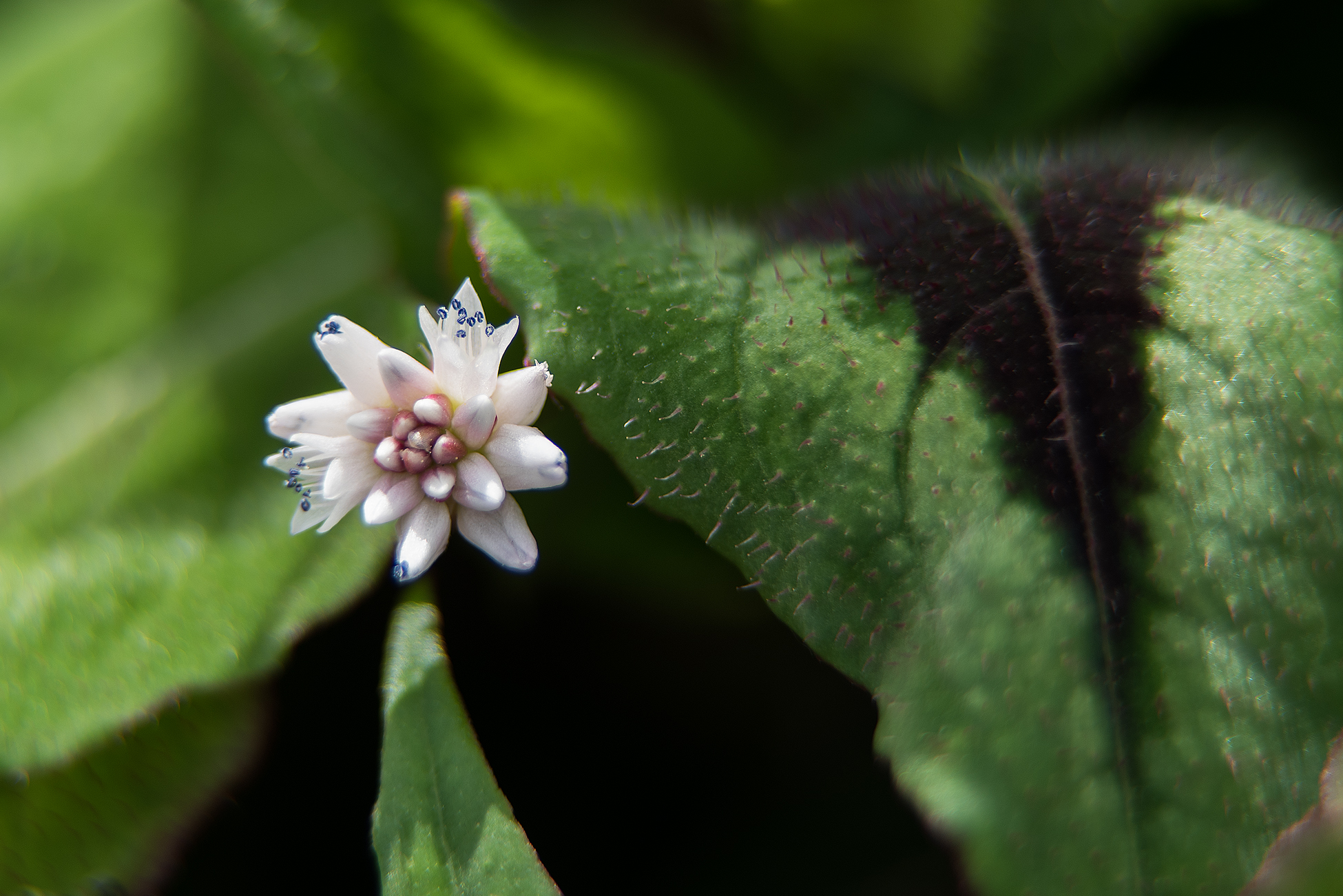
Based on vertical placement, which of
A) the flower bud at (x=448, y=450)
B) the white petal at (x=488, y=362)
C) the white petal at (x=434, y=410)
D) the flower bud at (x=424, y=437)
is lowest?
the flower bud at (x=448, y=450)

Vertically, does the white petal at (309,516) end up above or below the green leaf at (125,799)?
above

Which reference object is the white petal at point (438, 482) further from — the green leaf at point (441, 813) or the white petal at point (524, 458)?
the green leaf at point (441, 813)

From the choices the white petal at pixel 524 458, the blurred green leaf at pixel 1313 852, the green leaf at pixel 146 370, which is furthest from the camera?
the green leaf at pixel 146 370

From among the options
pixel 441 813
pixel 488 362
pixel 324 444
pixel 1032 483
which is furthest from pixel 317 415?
pixel 1032 483

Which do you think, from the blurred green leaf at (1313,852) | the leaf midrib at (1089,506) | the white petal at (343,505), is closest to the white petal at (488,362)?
the white petal at (343,505)

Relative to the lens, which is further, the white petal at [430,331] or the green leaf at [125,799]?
the green leaf at [125,799]

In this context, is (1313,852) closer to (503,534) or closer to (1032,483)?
(1032,483)

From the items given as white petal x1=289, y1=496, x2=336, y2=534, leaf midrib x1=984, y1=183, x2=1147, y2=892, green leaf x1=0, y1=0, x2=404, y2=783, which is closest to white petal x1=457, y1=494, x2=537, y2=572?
white petal x1=289, y1=496, x2=336, y2=534

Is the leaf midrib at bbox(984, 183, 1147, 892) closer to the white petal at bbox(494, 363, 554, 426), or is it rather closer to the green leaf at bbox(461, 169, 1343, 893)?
the green leaf at bbox(461, 169, 1343, 893)
